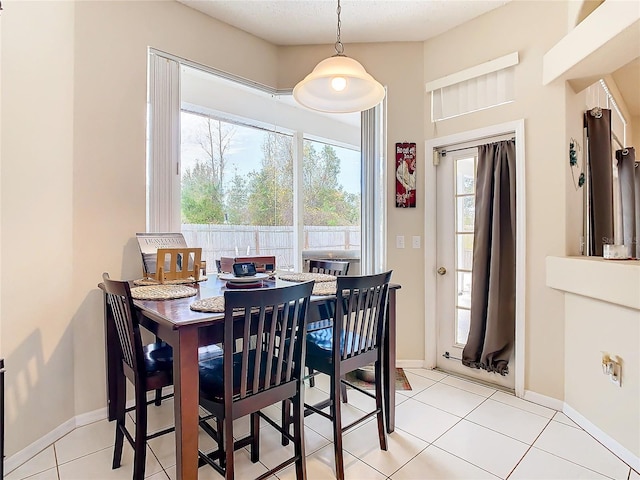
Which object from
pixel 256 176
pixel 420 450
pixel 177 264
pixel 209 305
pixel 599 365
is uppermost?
pixel 256 176

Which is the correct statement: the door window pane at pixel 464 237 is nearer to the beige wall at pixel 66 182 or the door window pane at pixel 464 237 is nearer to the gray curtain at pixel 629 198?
the gray curtain at pixel 629 198

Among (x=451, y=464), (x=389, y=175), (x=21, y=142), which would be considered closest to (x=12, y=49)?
(x=21, y=142)

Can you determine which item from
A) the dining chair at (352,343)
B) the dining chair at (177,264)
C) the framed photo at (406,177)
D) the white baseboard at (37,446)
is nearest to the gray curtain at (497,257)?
the framed photo at (406,177)

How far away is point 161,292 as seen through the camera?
1.92 metres

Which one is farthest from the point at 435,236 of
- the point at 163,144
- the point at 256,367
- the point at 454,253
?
the point at 163,144

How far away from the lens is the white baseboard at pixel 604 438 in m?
1.90

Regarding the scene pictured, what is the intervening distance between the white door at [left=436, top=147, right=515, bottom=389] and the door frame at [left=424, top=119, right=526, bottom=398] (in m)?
0.06

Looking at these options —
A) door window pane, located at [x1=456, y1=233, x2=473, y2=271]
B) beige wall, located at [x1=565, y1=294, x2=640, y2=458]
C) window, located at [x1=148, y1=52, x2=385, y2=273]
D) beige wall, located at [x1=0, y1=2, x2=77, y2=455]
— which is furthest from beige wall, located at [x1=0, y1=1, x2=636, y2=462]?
Result: door window pane, located at [x1=456, y1=233, x2=473, y2=271]

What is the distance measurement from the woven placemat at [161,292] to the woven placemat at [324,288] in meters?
0.66

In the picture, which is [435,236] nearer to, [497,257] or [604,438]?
[497,257]

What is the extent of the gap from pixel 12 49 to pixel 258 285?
5.89ft

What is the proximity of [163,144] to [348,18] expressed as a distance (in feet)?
5.83

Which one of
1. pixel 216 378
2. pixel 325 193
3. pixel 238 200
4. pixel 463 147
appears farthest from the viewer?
pixel 325 193

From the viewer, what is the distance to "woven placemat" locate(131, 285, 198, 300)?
1810 millimetres
